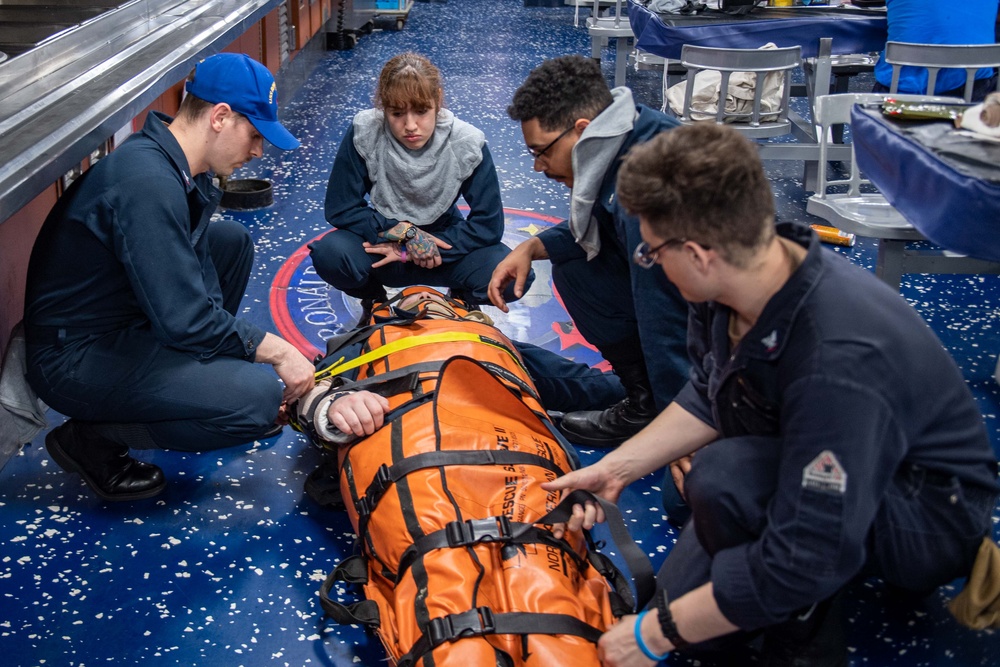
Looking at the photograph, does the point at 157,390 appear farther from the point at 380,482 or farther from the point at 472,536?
the point at 472,536

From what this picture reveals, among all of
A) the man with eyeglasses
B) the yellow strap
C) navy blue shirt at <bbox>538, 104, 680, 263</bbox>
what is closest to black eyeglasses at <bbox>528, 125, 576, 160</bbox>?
the man with eyeglasses

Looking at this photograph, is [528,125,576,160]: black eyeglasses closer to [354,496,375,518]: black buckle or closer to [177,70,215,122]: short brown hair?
[177,70,215,122]: short brown hair

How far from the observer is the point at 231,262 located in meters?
2.69

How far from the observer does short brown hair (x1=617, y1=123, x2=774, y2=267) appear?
4.43 feet

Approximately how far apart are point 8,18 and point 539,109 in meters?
2.32

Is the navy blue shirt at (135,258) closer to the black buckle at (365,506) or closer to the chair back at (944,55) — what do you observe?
the black buckle at (365,506)

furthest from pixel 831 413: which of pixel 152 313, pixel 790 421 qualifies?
pixel 152 313

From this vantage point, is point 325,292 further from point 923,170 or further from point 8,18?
point 923,170

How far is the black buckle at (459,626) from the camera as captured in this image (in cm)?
162

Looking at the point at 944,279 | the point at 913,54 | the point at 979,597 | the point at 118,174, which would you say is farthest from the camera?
the point at 913,54

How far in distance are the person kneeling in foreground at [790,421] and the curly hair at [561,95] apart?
33.5 inches

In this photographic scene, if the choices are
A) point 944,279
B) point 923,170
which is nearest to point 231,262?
point 923,170

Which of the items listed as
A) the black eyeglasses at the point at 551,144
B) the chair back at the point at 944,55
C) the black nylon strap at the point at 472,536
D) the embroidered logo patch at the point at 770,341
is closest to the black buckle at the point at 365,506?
the black nylon strap at the point at 472,536

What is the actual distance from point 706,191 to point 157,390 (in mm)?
1460
